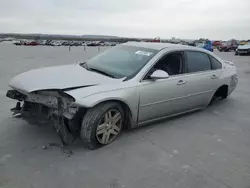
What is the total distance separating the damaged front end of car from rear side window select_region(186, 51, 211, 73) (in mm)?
2347

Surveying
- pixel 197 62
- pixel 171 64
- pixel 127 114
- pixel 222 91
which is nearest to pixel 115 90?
pixel 127 114

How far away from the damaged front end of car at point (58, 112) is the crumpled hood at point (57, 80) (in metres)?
0.09

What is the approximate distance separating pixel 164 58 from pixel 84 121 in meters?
1.82

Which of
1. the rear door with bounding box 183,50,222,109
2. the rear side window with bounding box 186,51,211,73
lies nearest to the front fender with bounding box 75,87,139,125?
the rear door with bounding box 183,50,222,109

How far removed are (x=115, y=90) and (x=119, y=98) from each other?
0.13 m

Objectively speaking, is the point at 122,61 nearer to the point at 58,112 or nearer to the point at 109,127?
the point at 109,127

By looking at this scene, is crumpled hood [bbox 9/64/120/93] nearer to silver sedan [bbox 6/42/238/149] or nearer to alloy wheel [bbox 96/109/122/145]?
silver sedan [bbox 6/42/238/149]

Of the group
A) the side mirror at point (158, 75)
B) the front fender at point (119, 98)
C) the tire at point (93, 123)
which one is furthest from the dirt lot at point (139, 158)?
the side mirror at point (158, 75)

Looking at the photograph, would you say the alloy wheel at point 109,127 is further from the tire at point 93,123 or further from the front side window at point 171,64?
the front side window at point 171,64

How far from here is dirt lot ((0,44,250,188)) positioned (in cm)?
296

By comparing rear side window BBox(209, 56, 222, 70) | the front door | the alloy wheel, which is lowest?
the alloy wheel

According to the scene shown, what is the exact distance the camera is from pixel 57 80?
12.6 ft

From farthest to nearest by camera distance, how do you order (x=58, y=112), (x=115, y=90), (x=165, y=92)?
1. (x=165, y=92)
2. (x=115, y=90)
3. (x=58, y=112)

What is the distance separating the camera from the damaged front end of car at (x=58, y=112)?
359 centimetres
